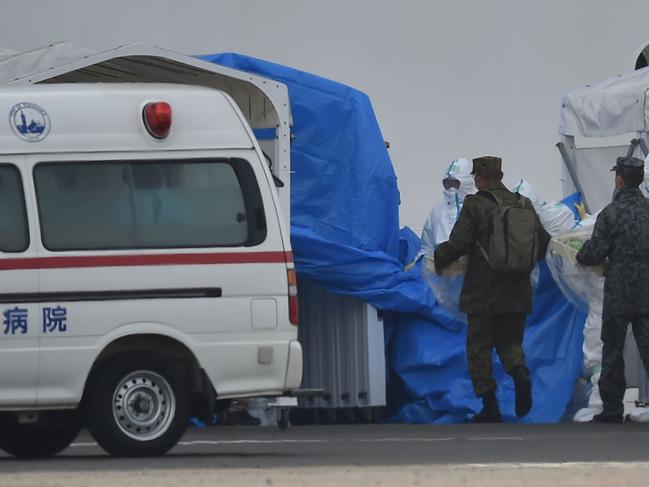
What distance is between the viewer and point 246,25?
1691 cm

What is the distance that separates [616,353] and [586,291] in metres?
0.69

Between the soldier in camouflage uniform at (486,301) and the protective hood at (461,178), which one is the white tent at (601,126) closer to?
the protective hood at (461,178)

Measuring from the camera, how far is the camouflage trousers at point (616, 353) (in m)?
12.2

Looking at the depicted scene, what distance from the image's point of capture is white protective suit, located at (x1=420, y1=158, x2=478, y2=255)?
13820 millimetres

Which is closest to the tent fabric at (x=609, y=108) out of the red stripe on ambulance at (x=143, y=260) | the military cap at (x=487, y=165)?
the military cap at (x=487, y=165)

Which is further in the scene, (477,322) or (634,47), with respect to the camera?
(634,47)

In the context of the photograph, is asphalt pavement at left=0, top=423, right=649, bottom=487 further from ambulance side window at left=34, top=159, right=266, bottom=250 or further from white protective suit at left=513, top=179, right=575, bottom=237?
white protective suit at left=513, top=179, right=575, bottom=237

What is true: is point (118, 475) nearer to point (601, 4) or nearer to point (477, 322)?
point (477, 322)

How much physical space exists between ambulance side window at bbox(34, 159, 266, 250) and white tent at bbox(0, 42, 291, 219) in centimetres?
147

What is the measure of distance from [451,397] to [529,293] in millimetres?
946

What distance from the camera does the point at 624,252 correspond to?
12.2 m

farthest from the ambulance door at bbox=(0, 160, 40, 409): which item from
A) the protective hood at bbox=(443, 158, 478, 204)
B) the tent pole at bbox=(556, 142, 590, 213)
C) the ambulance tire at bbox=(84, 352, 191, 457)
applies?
the tent pole at bbox=(556, 142, 590, 213)

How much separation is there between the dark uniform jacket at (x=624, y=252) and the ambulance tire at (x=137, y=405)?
3.62 m

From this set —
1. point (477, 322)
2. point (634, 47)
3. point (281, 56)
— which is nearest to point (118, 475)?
point (477, 322)
